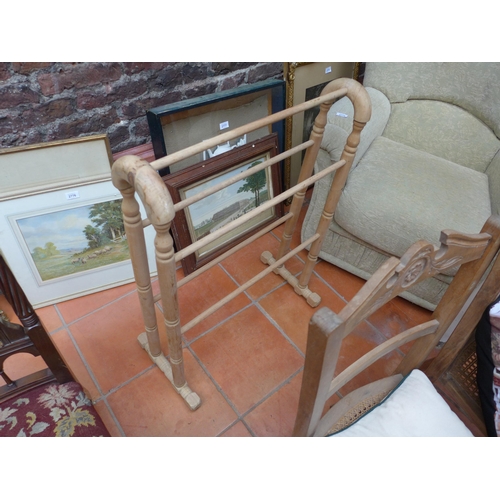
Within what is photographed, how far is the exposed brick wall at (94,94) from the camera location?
1234 mm

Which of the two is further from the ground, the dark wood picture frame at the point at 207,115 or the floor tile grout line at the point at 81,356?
the dark wood picture frame at the point at 207,115

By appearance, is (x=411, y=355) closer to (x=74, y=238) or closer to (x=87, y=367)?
(x=87, y=367)

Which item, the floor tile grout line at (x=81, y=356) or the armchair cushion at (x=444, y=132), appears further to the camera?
the armchair cushion at (x=444, y=132)

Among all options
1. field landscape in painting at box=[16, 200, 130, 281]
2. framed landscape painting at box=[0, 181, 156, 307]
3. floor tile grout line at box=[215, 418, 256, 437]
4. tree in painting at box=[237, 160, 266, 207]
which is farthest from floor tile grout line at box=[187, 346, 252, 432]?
tree in painting at box=[237, 160, 266, 207]

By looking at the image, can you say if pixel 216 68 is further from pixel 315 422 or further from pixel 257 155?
pixel 315 422

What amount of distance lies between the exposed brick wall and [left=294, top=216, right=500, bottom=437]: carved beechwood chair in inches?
48.9

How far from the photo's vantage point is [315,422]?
33.5 inches

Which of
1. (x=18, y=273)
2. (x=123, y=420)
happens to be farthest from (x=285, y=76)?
(x=123, y=420)

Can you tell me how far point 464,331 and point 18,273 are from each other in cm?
164

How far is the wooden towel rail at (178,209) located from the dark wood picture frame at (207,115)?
1.59 ft

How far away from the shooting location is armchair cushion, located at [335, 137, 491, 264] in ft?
4.85

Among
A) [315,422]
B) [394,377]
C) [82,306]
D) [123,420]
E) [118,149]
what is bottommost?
[123,420]

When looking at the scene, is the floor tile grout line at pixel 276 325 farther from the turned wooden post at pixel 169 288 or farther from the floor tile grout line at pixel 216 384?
the turned wooden post at pixel 169 288

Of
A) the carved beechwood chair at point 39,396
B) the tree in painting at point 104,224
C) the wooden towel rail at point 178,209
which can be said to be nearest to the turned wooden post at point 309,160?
the wooden towel rail at point 178,209
